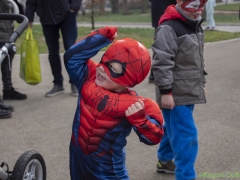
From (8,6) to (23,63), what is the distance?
0.72 metres

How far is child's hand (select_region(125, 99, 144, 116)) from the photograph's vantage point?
7.55 ft

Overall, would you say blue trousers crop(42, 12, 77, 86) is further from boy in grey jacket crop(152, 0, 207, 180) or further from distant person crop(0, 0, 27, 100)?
boy in grey jacket crop(152, 0, 207, 180)

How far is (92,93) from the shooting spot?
97.2 inches

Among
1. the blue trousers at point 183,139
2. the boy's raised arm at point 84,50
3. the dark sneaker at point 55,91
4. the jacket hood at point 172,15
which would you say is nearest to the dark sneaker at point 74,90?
the dark sneaker at point 55,91

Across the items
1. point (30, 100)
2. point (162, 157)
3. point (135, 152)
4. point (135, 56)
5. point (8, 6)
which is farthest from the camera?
point (30, 100)

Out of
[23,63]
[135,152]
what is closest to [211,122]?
[135,152]

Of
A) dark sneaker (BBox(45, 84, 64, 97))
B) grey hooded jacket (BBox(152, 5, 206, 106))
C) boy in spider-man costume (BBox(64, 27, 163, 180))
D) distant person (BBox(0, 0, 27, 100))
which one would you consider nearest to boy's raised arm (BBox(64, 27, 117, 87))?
boy in spider-man costume (BBox(64, 27, 163, 180))

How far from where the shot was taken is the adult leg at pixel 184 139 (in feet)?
10.8

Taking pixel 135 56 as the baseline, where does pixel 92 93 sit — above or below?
below

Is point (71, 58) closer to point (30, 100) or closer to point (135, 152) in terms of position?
point (135, 152)

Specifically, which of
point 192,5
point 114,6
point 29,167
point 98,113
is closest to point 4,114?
point 29,167

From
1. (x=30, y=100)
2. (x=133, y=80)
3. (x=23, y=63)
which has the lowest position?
(x=30, y=100)

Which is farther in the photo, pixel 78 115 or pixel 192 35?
pixel 192 35

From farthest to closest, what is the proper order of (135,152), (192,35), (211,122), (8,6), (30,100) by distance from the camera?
(30,100)
(8,6)
(211,122)
(135,152)
(192,35)
